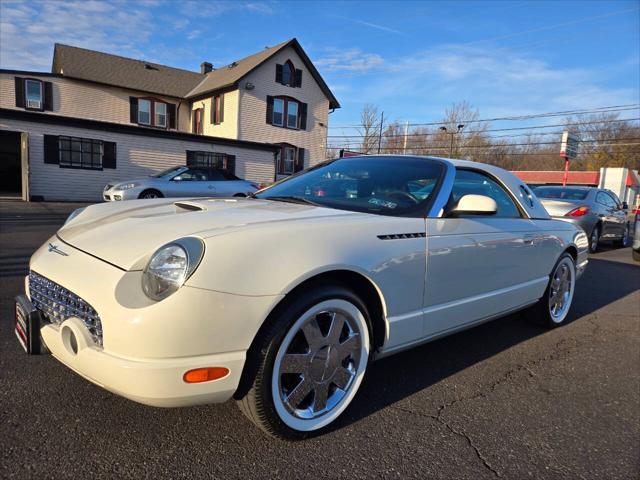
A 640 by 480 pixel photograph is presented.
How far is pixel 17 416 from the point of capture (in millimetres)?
2242

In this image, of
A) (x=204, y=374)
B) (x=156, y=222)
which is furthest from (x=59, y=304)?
(x=204, y=374)

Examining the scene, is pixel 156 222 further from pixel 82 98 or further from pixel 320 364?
pixel 82 98

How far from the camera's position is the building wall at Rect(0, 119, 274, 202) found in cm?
1527

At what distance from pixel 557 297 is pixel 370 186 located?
8.29ft

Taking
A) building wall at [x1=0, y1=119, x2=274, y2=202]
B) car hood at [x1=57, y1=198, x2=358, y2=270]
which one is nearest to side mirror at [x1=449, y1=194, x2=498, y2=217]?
car hood at [x1=57, y1=198, x2=358, y2=270]

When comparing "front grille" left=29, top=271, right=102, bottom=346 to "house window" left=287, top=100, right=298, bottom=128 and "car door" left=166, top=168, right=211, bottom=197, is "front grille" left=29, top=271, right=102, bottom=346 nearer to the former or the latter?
"car door" left=166, top=168, right=211, bottom=197

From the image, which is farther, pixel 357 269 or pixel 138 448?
pixel 357 269

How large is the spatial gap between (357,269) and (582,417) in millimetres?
1682

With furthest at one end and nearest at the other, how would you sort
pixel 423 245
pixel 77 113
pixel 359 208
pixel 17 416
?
pixel 77 113, pixel 359 208, pixel 423 245, pixel 17 416

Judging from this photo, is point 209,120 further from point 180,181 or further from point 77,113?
point 180,181

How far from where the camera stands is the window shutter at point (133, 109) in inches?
966

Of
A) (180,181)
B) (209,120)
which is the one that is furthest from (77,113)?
(180,181)

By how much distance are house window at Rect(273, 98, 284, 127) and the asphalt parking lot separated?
2332 centimetres

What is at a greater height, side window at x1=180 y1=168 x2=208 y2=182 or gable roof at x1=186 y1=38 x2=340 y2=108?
gable roof at x1=186 y1=38 x2=340 y2=108
